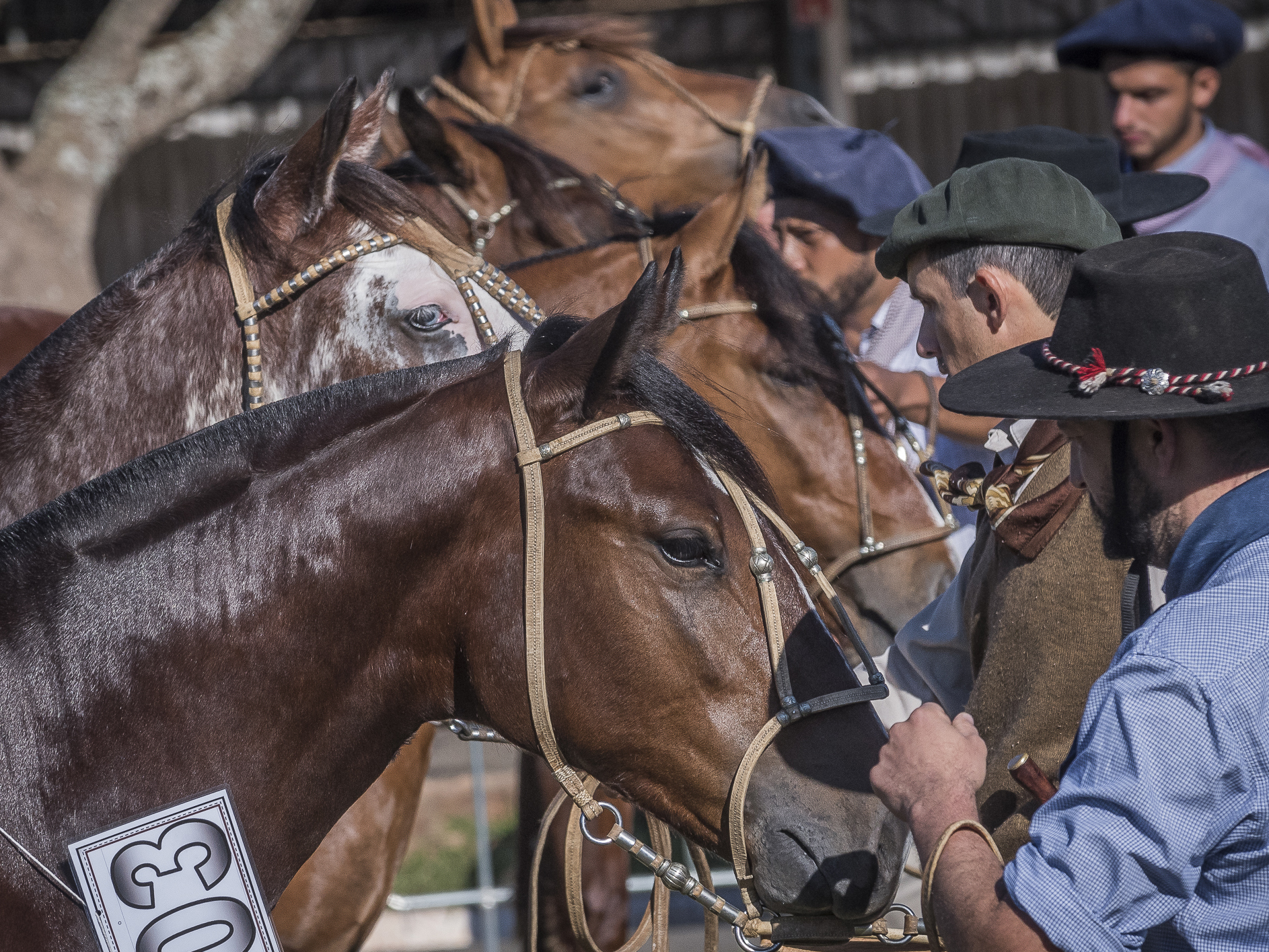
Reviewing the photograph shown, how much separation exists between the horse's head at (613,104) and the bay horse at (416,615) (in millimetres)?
3000

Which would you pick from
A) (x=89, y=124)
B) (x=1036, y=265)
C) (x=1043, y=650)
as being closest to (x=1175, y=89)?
(x=1036, y=265)

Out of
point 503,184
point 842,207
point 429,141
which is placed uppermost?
point 429,141

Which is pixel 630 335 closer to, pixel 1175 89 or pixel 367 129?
pixel 367 129

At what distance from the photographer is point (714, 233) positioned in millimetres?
3137

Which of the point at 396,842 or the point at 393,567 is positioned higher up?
the point at 393,567

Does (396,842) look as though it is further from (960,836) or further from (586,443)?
(960,836)

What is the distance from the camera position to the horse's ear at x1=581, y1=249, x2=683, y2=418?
66.4 inches

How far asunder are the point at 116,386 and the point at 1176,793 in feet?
5.88

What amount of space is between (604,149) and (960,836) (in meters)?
3.59

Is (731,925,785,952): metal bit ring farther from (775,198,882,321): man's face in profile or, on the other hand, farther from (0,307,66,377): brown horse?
(0,307,66,377): brown horse

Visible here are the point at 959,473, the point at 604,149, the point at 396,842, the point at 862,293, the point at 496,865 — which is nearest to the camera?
the point at 959,473

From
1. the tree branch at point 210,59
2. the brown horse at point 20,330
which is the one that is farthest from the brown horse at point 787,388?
the tree branch at point 210,59

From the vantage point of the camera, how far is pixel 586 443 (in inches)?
67.6

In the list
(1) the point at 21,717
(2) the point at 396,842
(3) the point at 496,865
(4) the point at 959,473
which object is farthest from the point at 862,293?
(3) the point at 496,865
